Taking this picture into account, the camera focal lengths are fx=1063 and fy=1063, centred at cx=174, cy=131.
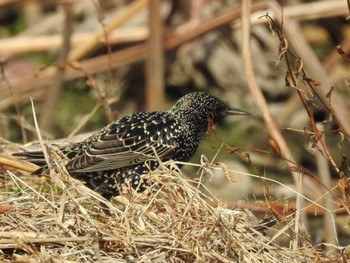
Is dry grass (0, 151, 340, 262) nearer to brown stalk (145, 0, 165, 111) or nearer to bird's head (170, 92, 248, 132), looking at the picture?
bird's head (170, 92, 248, 132)

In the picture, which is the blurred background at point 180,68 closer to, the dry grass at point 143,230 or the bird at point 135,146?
the bird at point 135,146

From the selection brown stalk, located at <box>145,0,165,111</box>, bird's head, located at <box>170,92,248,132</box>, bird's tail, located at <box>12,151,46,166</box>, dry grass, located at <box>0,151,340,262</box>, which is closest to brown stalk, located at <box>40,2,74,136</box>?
brown stalk, located at <box>145,0,165,111</box>

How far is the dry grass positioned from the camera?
4.35 metres

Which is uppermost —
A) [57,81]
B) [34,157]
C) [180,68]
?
[34,157]

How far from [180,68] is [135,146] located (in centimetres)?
420

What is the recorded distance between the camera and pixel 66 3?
340 inches

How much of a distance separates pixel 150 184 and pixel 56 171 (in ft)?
1.64

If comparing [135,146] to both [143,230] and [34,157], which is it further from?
[143,230]

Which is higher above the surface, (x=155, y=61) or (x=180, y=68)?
(x=155, y=61)

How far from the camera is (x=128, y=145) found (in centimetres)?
603

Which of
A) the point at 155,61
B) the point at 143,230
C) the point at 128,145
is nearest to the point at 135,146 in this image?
the point at 128,145

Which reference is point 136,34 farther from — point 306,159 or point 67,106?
point 306,159

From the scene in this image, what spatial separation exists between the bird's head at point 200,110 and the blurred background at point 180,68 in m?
1.18

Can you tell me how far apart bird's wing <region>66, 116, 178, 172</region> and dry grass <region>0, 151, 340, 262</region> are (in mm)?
1099
